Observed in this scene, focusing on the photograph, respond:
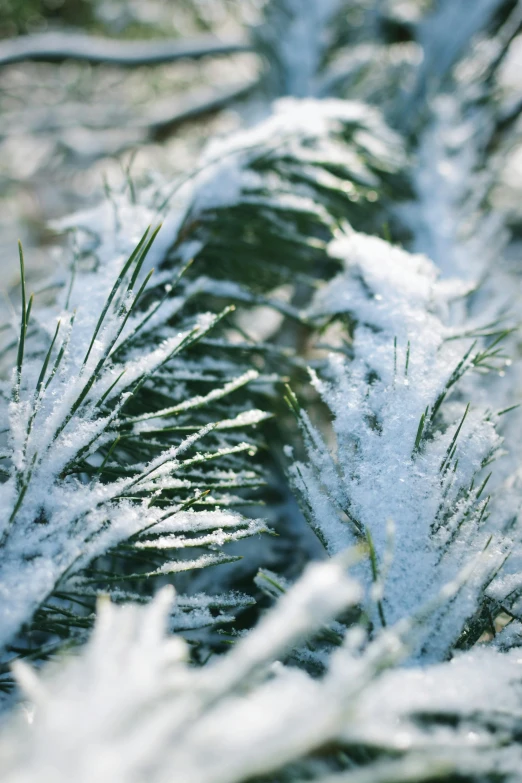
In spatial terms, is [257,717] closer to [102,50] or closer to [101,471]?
[101,471]

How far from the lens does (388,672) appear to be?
0.26 m

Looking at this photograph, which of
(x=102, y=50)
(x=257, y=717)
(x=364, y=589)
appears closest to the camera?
(x=257, y=717)

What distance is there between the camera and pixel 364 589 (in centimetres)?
33

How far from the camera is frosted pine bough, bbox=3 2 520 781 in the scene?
19 centimetres

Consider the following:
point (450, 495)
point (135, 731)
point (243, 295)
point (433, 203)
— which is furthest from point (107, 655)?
point (433, 203)

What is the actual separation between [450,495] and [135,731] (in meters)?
0.24

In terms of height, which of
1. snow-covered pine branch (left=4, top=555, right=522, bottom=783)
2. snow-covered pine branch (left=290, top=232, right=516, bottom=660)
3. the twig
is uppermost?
the twig

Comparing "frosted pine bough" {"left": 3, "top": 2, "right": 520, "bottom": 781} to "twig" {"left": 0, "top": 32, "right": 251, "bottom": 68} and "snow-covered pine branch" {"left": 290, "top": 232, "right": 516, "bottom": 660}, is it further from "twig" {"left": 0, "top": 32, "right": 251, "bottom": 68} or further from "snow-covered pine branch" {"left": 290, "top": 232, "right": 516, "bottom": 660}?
"twig" {"left": 0, "top": 32, "right": 251, "bottom": 68}

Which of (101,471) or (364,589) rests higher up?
(101,471)

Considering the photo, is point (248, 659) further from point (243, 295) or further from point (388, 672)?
point (243, 295)

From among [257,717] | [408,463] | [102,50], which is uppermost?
[102,50]

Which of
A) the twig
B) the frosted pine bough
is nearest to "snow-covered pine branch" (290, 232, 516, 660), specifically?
the frosted pine bough

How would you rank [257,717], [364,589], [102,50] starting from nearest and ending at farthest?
[257,717] < [364,589] < [102,50]

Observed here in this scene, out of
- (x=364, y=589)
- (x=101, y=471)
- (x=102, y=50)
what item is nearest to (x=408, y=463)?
(x=364, y=589)
